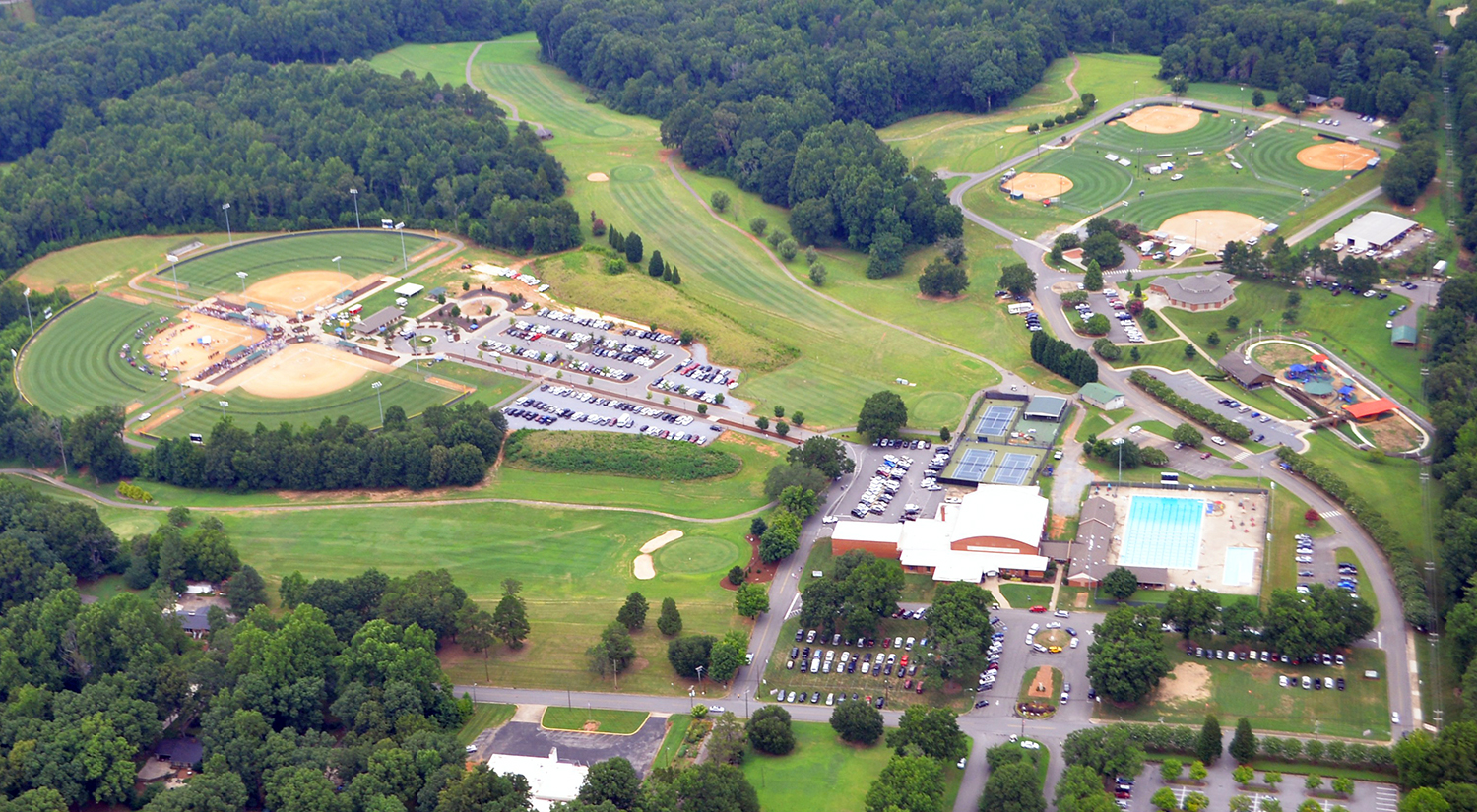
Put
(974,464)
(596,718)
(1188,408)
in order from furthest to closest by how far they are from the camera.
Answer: (1188,408), (974,464), (596,718)

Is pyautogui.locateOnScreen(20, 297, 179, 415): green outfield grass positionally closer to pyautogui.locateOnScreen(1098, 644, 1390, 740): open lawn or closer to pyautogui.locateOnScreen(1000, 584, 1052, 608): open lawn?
pyautogui.locateOnScreen(1000, 584, 1052, 608): open lawn

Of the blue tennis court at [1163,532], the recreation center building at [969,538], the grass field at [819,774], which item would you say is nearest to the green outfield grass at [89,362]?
the recreation center building at [969,538]

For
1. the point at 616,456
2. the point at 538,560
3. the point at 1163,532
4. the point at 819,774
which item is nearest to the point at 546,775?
the point at 819,774

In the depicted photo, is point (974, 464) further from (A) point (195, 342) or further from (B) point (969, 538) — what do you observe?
(A) point (195, 342)

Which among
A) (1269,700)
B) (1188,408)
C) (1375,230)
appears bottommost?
(1269,700)

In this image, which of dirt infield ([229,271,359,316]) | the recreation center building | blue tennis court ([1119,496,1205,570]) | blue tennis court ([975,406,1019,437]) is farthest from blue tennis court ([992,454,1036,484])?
dirt infield ([229,271,359,316])

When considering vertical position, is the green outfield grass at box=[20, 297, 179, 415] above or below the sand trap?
below

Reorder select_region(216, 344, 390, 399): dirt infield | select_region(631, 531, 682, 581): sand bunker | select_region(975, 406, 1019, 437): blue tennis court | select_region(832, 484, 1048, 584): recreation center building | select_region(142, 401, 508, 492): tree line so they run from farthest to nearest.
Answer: select_region(216, 344, 390, 399): dirt infield < select_region(975, 406, 1019, 437): blue tennis court < select_region(142, 401, 508, 492): tree line < select_region(631, 531, 682, 581): sand bunker < select_region(832, 484, 1048, 584): recreation center building

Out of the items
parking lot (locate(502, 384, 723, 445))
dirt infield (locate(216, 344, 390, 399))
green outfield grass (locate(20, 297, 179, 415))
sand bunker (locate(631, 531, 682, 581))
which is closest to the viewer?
sand bunker (locate(631, 531, 682, 581))

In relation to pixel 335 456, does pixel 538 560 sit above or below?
below
